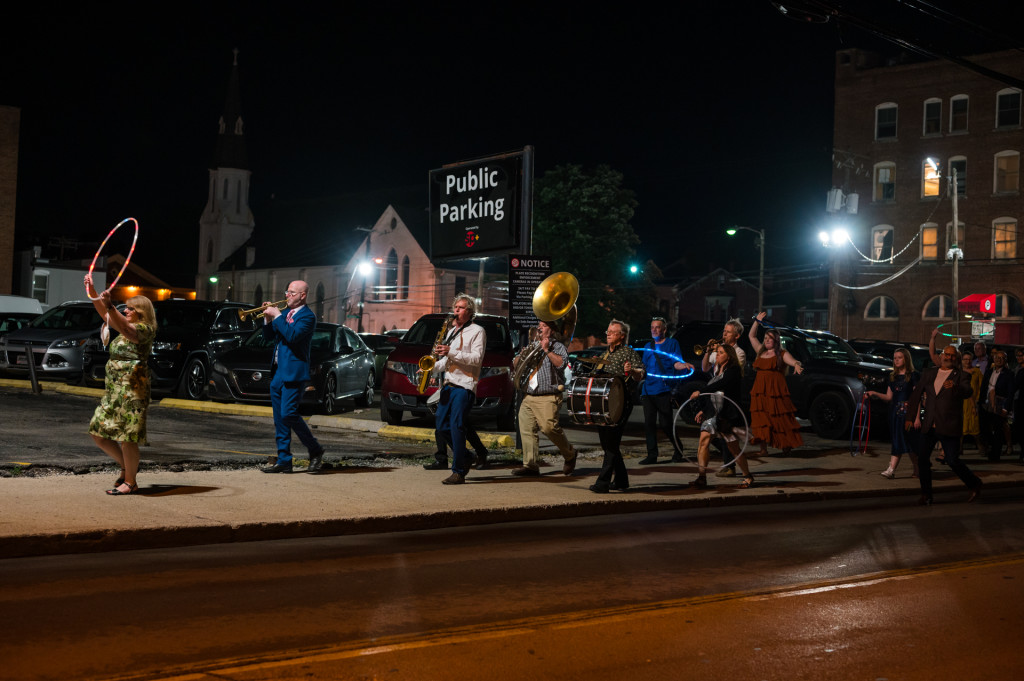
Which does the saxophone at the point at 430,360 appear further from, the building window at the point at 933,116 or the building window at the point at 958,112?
the building window at the point at 933,116

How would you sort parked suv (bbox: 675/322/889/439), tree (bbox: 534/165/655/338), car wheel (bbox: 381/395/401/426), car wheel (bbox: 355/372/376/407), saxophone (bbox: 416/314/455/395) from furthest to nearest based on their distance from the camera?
tree (bbox: 534/165/655/338), car wheel (bbox: 355/372/376/407), parked suv (bbox: 675/322/889/439), car wheel (bbox: 381/395/401/426), saxophone (bbox: 416/314/455/395)

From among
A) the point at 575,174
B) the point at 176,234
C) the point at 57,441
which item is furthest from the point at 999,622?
the point at 176,234

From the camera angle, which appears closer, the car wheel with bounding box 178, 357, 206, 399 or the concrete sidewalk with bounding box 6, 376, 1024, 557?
the concrete sidewalk with bounding box 6, 376, 1024, 557

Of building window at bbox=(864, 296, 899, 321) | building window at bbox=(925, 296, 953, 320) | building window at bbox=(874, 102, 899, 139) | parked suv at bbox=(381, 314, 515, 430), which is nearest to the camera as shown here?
parked suv at bbox=(381, 314, 515, 430)

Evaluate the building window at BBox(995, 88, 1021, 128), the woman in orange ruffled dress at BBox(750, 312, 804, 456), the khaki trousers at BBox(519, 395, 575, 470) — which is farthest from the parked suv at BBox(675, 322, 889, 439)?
the building window at BBox(995, 88, 1021, 128)

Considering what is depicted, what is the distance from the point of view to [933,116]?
55.8 meters

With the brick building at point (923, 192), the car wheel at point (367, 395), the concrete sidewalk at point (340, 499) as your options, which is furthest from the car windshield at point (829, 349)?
the brick building at point (923, 192)

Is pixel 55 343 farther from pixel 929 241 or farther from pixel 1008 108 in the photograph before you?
pixel 1008 108

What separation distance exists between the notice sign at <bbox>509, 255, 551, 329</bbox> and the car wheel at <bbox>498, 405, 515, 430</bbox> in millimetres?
3499

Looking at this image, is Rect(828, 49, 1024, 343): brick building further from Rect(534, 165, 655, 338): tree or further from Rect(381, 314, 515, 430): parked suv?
Rect(381, 314, 515, 430): parked suv

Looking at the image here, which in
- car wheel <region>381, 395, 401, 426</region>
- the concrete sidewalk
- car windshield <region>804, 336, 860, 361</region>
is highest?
car windshield <region>804, 336, 860, 361</region>

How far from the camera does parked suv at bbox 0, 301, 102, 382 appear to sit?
2206 centimetres

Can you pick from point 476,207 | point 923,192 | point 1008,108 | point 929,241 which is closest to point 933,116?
point 1008,108

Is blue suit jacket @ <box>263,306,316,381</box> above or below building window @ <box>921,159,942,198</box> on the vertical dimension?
below
